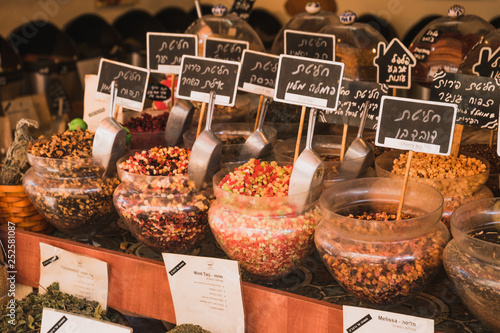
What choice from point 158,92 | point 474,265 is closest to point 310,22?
point 158,92

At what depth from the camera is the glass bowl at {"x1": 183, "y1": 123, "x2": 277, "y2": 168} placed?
1.64 meters

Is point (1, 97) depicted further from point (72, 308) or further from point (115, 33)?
point (72, 308)

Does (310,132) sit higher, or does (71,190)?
(310,132)

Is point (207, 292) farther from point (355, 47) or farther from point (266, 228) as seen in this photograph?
point (355, 47)

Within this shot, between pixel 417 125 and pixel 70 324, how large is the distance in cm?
103

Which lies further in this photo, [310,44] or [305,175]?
[310,44]

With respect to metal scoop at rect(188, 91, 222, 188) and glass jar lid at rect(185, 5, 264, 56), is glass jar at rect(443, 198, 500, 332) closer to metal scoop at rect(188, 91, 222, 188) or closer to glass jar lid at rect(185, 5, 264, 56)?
metal scoop at rect(188, 91, 222, 188)

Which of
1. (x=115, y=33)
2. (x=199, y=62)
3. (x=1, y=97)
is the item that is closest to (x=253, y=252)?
(x=199, y=62)

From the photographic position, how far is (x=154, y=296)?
148 cm

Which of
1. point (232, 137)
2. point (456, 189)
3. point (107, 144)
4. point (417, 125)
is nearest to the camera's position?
point (417, 125)

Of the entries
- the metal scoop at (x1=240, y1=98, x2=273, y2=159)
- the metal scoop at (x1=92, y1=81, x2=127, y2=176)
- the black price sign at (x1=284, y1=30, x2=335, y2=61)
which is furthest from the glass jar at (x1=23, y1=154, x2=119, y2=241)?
the black price sign at (x1=284, y1=30, x2=335, y2=61)

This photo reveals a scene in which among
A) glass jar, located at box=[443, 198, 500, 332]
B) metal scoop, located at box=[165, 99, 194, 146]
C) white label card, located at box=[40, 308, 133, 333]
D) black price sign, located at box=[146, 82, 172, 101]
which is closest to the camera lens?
glass jar, located at box=[443, 198, 500, 332]

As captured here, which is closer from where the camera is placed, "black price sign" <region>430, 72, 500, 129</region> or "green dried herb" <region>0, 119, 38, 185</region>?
"black price sign" <region>430, 72, 500, 129</region>

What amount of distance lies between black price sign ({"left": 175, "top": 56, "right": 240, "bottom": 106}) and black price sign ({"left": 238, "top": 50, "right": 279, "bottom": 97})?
0.17m
